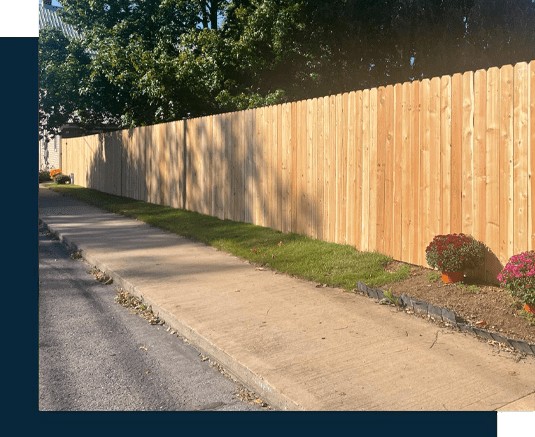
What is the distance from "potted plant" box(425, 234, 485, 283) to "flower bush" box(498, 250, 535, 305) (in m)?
0.80

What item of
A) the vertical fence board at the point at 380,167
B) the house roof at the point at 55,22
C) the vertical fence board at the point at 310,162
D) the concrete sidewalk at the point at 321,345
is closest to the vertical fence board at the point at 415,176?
the vertical fence board at the point at 380,167

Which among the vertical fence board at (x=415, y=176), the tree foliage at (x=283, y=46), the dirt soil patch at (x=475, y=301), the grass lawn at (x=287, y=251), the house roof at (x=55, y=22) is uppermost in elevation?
the house roof at (x=55, y=22)

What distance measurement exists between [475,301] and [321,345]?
1.83m

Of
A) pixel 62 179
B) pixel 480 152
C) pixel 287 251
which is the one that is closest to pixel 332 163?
pixel 287 251

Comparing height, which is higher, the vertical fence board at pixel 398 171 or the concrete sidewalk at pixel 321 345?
the vertical fence board at pixel 398 171

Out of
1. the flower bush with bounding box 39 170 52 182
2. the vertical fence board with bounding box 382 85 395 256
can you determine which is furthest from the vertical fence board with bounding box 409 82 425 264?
the flower bush with bounding box 39 170 52 182

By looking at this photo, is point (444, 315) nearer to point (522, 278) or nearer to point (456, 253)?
point (522, 278)

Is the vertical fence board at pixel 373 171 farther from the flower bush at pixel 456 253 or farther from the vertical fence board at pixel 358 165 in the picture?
the flower bush at pixel 456 253

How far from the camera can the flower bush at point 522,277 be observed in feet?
19.5

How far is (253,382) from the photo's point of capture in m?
5.02

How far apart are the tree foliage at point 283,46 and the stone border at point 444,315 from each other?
9965 millimetres

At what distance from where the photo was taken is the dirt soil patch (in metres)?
5.93

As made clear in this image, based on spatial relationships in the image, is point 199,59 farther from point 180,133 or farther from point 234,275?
point 234,275

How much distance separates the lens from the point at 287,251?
9.88 m
